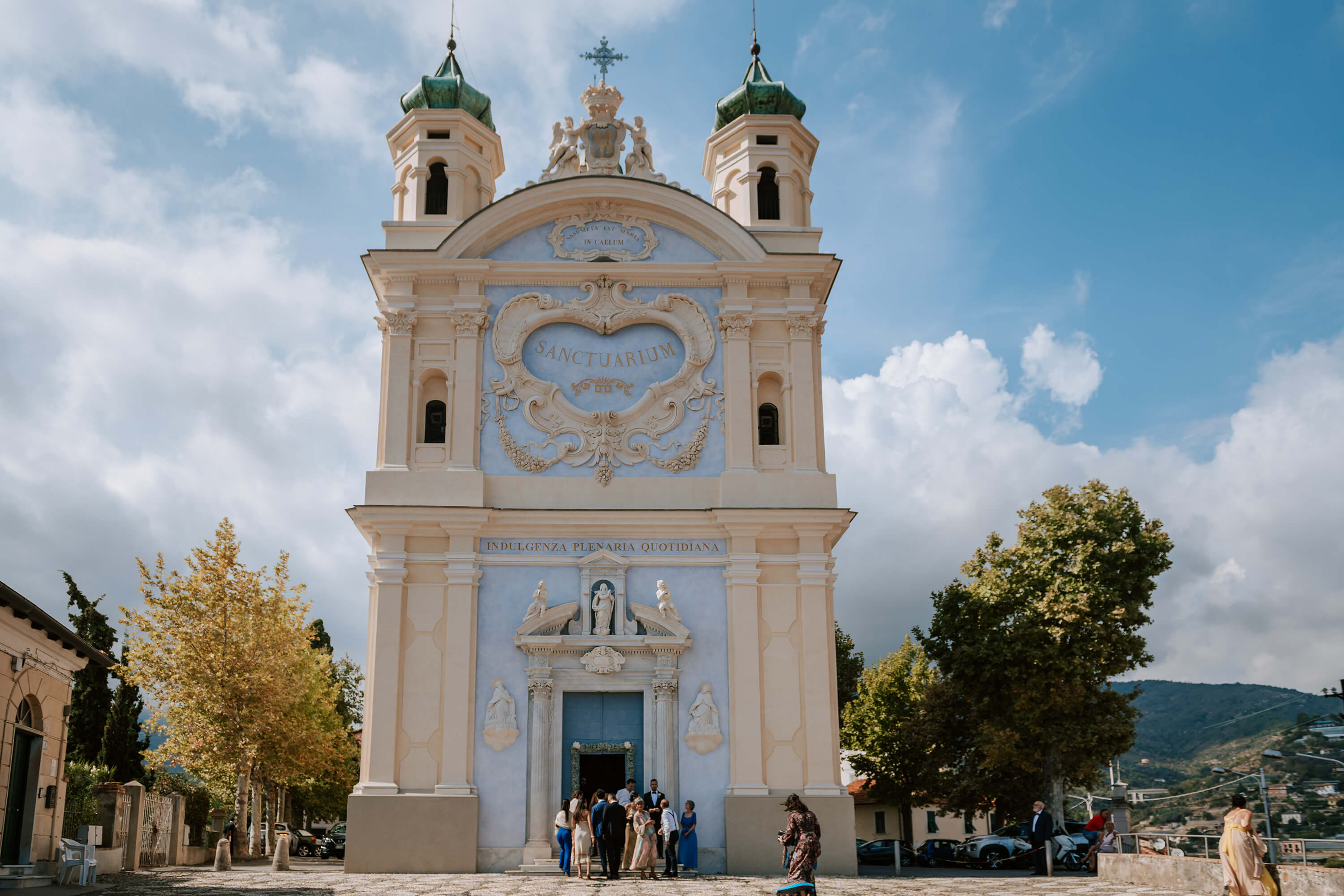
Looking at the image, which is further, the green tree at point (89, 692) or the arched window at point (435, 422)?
the green tree at point (89, 692)

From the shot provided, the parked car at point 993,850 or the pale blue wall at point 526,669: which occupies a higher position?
the pale blue wall at point 526,669

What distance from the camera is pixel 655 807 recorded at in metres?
21.9

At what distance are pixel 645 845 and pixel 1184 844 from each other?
10876mm

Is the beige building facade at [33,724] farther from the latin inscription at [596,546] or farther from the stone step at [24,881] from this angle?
the latin inscription at [596,546]

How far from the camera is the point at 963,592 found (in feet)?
106

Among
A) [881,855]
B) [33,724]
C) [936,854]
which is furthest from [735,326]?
[936,854]

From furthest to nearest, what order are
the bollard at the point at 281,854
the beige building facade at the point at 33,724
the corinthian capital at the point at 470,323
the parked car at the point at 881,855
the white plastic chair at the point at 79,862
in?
the parked car at the point at 881,855, the bollard at the point at 281,854, the corinthian capital at the point at 470,323, the white plastic chair at the point at 79,862, the beige building facade at the point at 33,724

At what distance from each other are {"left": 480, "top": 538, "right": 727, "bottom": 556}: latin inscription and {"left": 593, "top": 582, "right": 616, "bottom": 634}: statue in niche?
2.96ft

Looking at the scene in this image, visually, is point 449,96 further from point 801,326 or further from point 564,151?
point 801,326

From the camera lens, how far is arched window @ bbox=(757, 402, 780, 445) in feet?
86.4

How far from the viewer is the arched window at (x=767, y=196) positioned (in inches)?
1104

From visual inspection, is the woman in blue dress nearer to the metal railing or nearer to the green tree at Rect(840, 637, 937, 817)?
the metal railing

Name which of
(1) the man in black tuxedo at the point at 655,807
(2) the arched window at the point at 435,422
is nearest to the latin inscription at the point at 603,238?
(2) the arched window at the point at 435,422

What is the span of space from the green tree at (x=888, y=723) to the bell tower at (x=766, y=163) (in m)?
17.3
